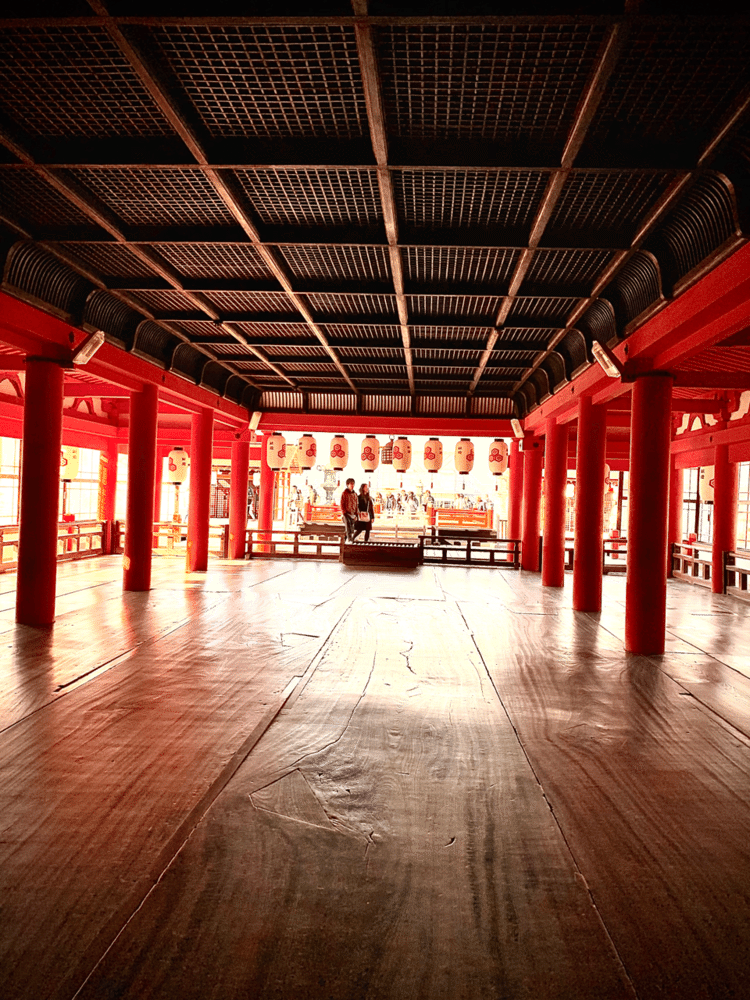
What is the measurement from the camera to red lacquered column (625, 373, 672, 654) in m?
7.33

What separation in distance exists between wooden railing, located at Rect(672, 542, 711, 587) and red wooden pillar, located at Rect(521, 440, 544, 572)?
3.51 metres

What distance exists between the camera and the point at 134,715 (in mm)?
4730

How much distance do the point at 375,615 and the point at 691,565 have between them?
36.5ft

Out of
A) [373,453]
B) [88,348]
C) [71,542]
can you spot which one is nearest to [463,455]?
[373,453]

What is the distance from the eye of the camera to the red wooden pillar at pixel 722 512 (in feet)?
45.6

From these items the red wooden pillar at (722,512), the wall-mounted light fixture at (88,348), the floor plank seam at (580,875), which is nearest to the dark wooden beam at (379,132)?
the wall-mounted light fixture at (88,348)

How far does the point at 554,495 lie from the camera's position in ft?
43.7

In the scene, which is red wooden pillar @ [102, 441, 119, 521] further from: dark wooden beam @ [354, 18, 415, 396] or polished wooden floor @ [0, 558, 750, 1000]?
dark wooden beam @ [354, 18, 415, 396]

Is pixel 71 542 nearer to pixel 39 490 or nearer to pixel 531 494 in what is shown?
pixel 39 490

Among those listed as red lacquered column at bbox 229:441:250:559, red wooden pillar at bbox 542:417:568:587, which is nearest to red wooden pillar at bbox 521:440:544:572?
red wooden pillar at bbox 542:417:568:587

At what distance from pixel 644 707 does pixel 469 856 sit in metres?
2.87

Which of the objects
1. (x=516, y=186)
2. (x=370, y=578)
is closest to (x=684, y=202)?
(x=516, y=186)

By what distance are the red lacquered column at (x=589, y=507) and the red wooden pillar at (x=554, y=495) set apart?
284 cm

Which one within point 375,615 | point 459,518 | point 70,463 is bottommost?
point 375,615
